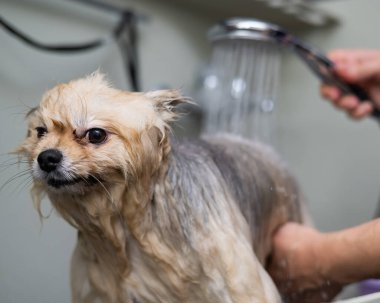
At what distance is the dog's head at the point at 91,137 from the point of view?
1.95 feet

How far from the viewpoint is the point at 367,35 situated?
4.54 ft

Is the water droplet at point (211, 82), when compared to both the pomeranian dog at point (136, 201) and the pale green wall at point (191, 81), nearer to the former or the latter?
the pale green wall at point (191, 81)

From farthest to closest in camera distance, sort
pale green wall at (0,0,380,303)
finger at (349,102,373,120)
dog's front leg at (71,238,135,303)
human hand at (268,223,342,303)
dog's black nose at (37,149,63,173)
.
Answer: finger at (349,102,373,120) → pale green wall at (0,0,380,303) → human hand at (268,223,342,303) → dog's front leg at (71,238,135,303) → dog's black nose at (37,149,63,173)

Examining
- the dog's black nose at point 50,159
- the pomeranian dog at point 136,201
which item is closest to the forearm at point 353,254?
the pomeranian dog at point 136,201

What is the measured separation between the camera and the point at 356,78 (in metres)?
1.22

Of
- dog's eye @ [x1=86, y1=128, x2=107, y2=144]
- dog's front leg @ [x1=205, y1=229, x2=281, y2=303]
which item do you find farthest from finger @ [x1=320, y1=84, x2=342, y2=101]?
dog's eye @ [x1=86, y1=128, x2=107, y2=144]

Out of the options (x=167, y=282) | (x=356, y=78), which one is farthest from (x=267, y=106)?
(x=167, y=282)

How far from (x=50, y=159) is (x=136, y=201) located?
0.12 m

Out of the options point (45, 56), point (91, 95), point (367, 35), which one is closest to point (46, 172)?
point (91, 95)

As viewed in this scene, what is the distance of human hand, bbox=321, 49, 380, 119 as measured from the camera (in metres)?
1.20

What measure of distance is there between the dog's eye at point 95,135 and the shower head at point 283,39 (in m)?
0.59

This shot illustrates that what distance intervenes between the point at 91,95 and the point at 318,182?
36.0 inches

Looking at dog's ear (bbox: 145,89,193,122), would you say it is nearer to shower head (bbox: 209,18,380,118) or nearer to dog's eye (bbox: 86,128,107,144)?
dog's eye (bbox: 86,128,107,144)

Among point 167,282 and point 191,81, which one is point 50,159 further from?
point 191,81
